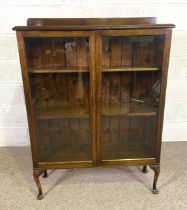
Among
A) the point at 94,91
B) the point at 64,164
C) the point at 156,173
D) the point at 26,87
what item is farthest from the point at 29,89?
the point at 156,173

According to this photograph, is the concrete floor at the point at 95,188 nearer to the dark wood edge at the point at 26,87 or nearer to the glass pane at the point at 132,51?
the dark wood edge at the point at 26,87

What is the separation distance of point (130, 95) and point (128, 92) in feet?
0.09

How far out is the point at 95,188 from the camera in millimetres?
1846

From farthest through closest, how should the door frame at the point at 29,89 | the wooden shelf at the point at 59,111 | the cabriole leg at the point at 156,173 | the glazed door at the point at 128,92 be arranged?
the cabriole leg at the point at 156,173, the wooden shelf at the point at 59,111, the glazed door at the point at 128,92, the door frame at the point at 29,89

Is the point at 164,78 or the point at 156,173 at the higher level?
the point at 164,78

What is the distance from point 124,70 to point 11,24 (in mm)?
1179

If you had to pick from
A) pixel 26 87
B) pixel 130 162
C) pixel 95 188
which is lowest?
pixel 95 188

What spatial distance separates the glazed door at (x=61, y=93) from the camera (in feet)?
4.87

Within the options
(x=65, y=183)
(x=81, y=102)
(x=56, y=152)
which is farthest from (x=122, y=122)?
(x=65, y=183)

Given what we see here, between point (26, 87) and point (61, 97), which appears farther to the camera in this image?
point (61, 97)

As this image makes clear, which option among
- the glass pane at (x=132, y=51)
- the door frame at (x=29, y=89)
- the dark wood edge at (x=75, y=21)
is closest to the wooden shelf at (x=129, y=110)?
the door frame at (x=29, y=89)

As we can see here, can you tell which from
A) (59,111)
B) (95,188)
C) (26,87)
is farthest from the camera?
(95,188)

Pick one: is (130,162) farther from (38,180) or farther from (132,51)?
(132,51)

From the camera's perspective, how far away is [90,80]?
1.51 m
